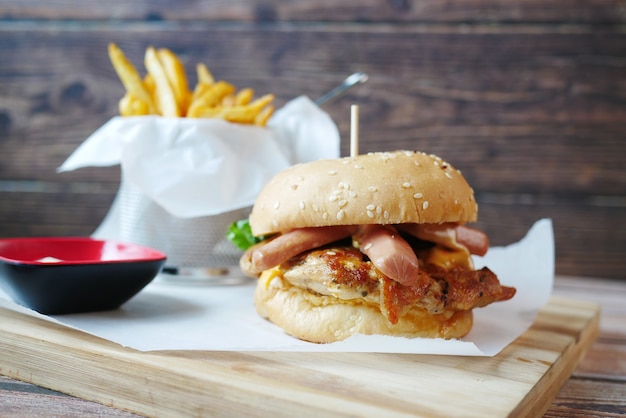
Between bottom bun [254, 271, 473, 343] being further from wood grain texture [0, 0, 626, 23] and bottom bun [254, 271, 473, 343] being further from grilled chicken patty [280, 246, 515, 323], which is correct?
wood grain texture [0, 0, 626, 23]

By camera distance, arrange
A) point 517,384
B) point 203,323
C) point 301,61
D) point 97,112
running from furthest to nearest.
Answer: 1. point 97,112
2. point 301,61
3. point 203,323
4. point 517,384

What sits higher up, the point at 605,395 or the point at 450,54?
the point at 450,54

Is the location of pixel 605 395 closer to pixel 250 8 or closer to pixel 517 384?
pixel 517 384

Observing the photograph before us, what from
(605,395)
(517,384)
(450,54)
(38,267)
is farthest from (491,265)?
(38,267)

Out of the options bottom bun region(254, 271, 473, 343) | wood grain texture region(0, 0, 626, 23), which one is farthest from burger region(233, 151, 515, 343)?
wood grain texture region(0, 0, 626, 23)

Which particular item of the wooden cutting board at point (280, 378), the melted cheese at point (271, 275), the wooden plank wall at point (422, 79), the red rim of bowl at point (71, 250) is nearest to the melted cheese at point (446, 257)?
the wooden cutting board at point (280, 378)

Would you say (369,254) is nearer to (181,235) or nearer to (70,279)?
(70,279)

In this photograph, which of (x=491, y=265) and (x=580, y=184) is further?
(x=580, y=184)

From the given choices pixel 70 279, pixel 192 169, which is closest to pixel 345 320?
pixel 70 279
